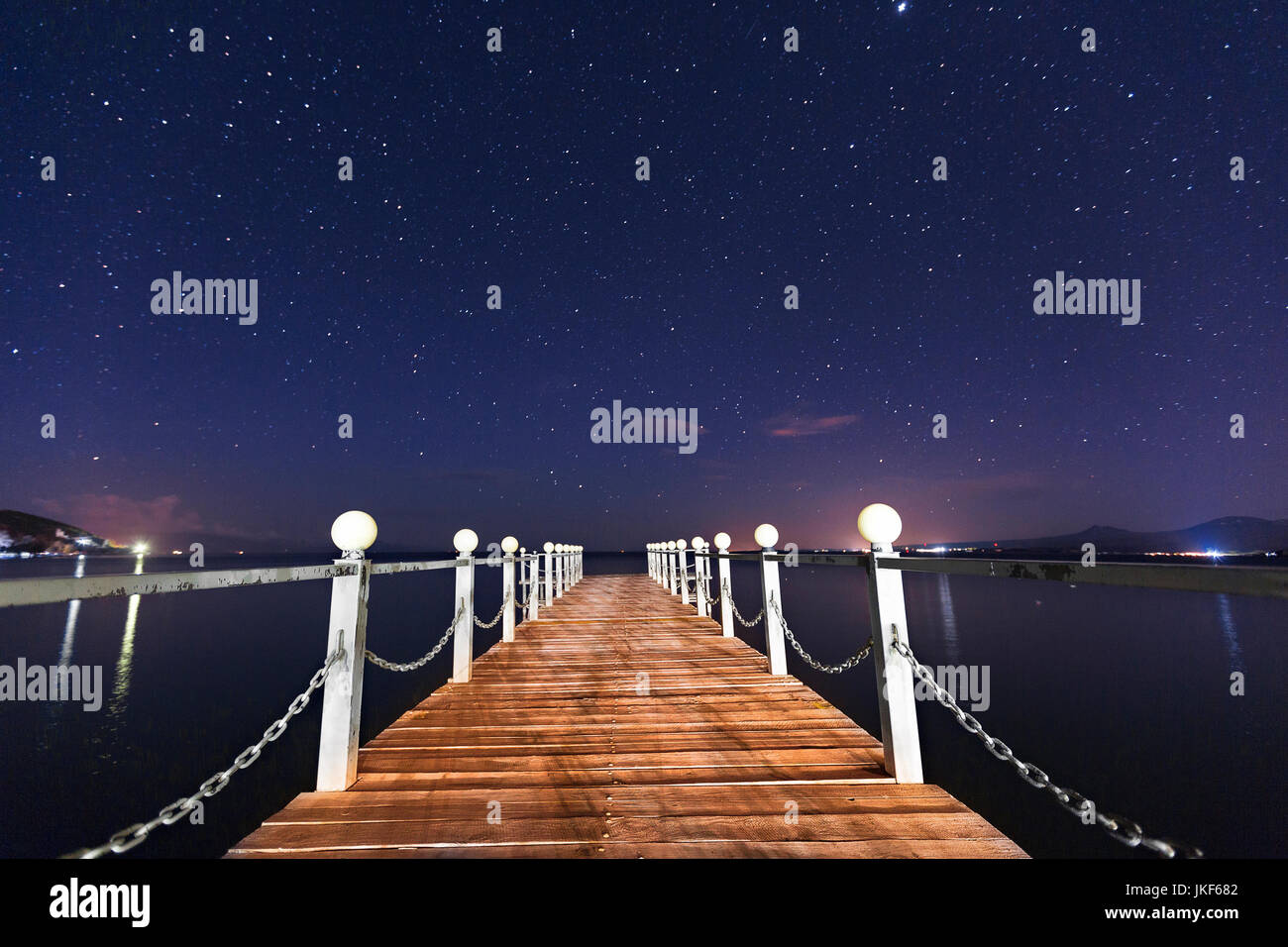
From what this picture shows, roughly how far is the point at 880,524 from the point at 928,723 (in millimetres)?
11460

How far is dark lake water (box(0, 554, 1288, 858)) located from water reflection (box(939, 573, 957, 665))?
0.49 feet

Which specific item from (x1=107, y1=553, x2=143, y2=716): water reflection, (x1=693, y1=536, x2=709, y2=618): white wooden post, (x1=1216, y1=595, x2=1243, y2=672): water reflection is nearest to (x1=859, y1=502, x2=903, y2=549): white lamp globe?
(x1=693, y1=536, x2=709, y2=618): white wooden post

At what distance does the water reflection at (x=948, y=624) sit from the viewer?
1780cm

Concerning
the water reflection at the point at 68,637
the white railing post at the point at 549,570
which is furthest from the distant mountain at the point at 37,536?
the white railing post at the point at 549,570

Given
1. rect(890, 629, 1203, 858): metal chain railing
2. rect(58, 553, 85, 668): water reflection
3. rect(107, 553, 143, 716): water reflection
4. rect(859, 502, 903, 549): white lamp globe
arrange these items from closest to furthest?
rect(890, 629, 1203, 858): metal chain railing → rect(859, 502, 903, 549): white lamp globe → rect(107, 553, 143, 716): water reflection → rect(58, 553, 85, 668): water reflection

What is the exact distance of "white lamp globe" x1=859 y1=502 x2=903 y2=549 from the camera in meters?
2.96

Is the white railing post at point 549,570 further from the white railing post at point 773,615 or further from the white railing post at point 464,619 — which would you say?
the white railing post at point 773,615

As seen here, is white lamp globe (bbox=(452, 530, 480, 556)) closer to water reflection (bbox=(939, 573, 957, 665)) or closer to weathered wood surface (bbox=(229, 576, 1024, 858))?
weathered wood surface (bbox=(229, 576, 1024, 858))
